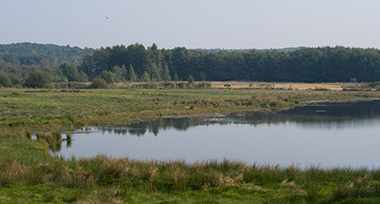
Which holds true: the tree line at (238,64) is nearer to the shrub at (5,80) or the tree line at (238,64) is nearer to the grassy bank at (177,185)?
the shrub at (5,80)

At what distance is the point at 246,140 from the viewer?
24.0 meters

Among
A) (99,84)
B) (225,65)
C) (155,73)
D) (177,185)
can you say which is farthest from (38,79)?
(177,185)

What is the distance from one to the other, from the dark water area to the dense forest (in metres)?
72.2

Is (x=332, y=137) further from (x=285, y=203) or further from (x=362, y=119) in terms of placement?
(x=285, y=203)

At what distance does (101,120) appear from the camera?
3009cm

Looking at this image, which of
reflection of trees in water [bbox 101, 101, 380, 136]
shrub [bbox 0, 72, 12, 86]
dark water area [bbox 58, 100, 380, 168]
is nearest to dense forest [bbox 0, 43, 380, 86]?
shrub [bbox 0, 72, 12, 86]

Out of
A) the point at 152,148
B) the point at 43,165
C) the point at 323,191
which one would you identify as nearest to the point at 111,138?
the point at 152,148

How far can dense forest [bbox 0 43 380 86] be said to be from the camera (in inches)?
4387

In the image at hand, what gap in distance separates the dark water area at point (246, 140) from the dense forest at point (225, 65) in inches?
2841

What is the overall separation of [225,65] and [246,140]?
357 feet

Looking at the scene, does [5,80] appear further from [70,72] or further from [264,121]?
[264,121]

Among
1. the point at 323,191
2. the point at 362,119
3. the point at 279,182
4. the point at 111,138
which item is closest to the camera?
the point at 323,191

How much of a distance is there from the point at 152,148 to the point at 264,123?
1415 cm

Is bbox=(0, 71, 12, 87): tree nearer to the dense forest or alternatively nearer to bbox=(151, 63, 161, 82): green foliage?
the dense forest
